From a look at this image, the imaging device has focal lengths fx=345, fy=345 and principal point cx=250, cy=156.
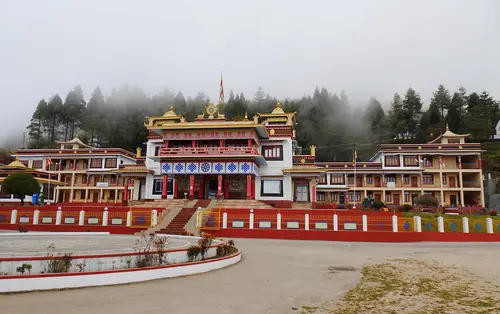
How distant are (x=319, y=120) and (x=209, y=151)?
5847cm

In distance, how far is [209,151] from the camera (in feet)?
106

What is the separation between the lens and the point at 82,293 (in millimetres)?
7637

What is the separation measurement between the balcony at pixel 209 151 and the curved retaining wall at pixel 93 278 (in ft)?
69.9

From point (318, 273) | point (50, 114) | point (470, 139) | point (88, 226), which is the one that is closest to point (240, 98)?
point (50, 114)

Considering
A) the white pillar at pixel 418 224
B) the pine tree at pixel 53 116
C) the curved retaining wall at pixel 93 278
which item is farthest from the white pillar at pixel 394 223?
the pine tree at pixel 53 116

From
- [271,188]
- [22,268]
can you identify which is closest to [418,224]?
[271,188]

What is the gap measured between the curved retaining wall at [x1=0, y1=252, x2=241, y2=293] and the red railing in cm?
2135

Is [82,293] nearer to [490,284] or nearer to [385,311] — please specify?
[385,311]

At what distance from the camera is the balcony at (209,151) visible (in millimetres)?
31609

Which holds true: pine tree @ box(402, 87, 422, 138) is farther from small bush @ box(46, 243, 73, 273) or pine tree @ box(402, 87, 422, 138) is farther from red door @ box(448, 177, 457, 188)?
small bush @ box(46, 243, 73, 273)

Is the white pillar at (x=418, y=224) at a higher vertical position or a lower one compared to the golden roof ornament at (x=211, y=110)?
lower

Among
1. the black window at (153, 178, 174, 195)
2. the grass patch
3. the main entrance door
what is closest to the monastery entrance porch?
the black window at (153, 178, 174, 195)

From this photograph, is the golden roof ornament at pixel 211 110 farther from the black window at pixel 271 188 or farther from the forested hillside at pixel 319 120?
the forested hillside at pixel 319 120

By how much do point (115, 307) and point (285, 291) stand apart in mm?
3846
